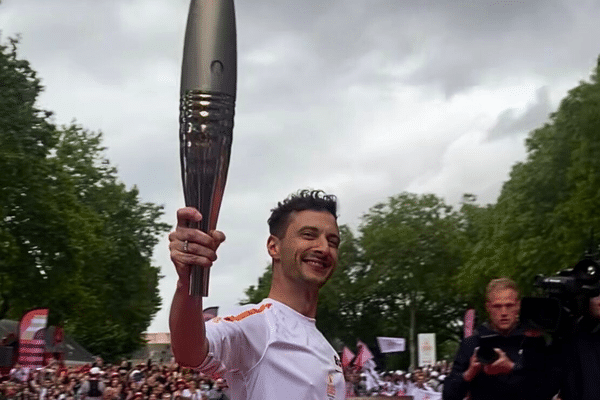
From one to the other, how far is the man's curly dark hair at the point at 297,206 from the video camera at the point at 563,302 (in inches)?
56.1

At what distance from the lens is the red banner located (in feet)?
94.7

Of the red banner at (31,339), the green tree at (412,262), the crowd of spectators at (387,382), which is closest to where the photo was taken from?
the red banner at (31,339)

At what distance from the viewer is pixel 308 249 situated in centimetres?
402

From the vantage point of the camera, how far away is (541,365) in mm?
5473

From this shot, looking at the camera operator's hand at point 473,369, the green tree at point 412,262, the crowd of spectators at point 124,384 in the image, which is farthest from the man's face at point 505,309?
the green tree at point 412,262

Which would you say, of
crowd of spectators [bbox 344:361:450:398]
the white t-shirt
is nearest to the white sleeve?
the white t-shirt

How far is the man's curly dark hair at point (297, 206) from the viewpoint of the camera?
4.15m

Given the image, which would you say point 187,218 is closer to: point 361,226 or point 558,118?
point 558,118

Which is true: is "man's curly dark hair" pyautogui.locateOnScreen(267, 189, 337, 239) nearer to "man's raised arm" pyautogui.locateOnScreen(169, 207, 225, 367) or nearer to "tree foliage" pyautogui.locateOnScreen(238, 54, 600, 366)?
"man's raised arm" pyautogui.locateOnScreen(169, 207, 225, 367)

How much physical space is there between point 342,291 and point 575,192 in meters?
35.0

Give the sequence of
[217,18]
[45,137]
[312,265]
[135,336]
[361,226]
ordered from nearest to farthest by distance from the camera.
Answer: [217,18] < [312,265] < [45,137] < [135,336] < [361,226]

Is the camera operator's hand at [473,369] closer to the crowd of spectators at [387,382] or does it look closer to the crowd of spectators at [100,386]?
the crowd of spectators at [100,386]

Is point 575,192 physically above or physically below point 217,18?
above

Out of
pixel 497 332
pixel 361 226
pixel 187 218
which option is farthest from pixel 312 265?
pixel 361 226
